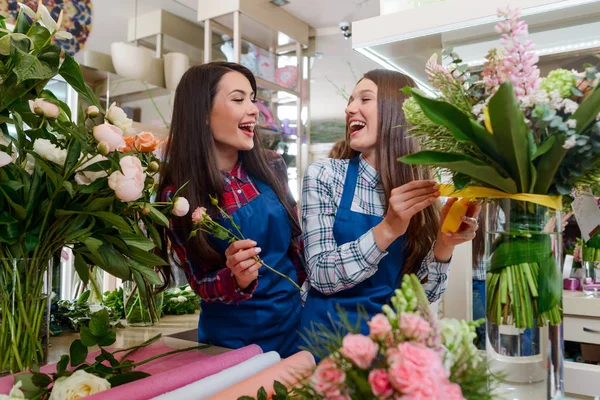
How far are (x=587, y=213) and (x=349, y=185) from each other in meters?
0.47

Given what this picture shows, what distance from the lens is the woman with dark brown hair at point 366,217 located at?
3.28 ft

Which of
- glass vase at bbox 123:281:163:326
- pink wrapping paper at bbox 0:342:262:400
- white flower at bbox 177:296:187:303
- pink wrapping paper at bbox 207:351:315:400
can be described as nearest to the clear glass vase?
pink wrapping paper at bbox 207:351:315:400

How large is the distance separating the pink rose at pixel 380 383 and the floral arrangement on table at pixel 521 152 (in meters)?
0.32

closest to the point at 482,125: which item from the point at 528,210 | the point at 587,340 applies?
the point at 528,210

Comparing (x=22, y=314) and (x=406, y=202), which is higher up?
(x=406, y=202)

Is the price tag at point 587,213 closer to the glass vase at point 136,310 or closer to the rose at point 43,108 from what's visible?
the rose at point 43,108

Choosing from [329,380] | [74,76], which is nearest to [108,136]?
[74,76]

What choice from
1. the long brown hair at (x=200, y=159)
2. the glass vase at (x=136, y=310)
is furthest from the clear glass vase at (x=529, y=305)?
the glass vase at (x=136, y=310)

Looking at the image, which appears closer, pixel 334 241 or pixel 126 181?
pixel 126 181

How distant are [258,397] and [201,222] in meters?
0.44

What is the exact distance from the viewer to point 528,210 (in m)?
0.62

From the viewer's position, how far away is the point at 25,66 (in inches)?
28.1

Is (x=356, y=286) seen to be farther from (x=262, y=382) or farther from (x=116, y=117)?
(x=116, y=117)

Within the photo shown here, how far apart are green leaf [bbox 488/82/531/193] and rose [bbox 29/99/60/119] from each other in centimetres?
62
